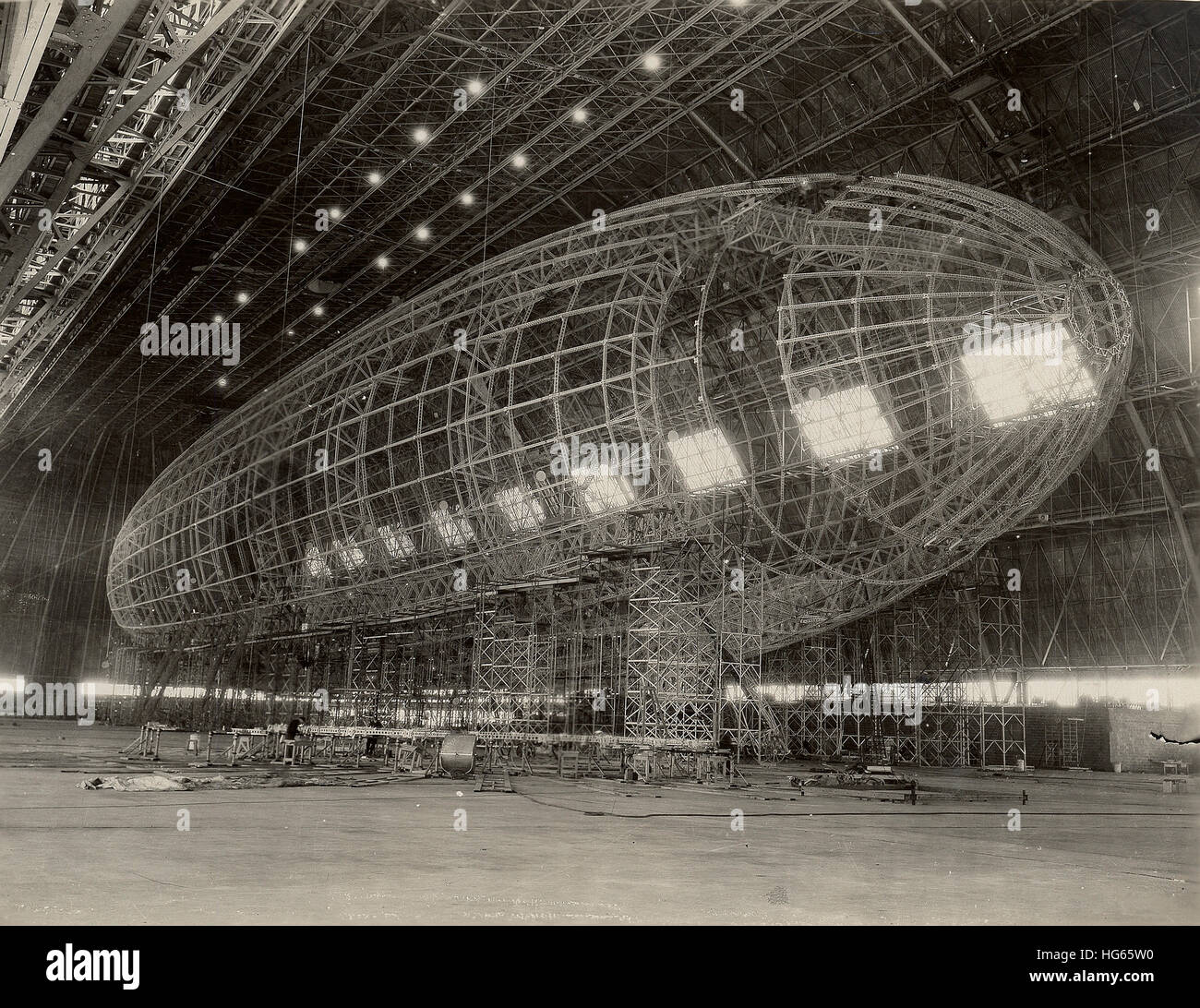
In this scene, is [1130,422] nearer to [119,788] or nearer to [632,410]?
[632,410]

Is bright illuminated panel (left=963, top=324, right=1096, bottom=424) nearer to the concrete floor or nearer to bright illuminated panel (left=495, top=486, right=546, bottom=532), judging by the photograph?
the concrete floor

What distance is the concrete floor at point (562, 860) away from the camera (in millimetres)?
9016

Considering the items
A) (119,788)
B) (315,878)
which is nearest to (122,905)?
(315,878)

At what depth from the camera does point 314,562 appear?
1658 inches

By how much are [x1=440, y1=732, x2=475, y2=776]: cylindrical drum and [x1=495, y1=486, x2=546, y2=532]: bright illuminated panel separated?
7.14m

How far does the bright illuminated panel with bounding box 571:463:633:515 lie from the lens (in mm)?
30016

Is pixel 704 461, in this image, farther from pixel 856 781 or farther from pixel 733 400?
pixel 856 781

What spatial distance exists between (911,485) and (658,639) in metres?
10.1

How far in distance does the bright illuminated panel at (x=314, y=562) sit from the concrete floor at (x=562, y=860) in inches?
718

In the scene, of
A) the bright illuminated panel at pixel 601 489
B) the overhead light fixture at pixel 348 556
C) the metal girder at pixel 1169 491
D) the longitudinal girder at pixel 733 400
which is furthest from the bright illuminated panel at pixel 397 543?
the metal girder at pixel 1169 491

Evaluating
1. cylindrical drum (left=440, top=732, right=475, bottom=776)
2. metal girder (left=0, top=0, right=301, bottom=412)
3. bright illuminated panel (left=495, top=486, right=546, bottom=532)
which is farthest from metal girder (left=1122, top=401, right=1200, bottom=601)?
metal girder (left=0, top=0, right=301, bottom=412)

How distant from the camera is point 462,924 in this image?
816 centimetres

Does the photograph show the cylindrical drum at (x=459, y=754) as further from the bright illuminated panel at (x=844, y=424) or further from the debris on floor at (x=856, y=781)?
the bright illuminated panel at (x=844, y=424)
